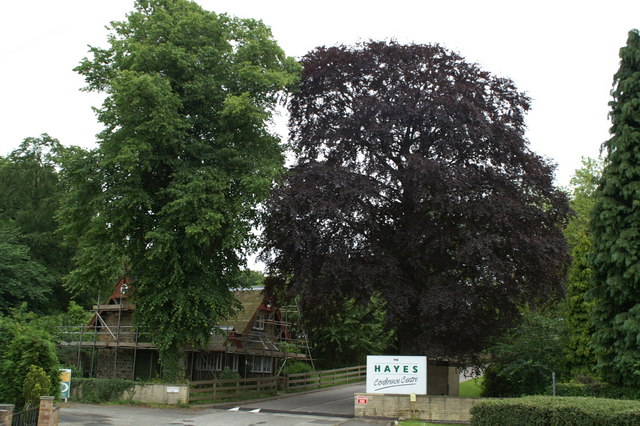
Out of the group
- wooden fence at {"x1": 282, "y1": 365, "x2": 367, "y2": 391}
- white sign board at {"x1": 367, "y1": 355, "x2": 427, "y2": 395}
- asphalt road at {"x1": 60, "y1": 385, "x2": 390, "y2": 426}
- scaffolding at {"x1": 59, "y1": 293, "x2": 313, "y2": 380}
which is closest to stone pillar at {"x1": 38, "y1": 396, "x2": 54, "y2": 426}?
asphalt road at {"x1": 60, "y1": 385, "x2": 390, "y2": 426}

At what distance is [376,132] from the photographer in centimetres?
2681

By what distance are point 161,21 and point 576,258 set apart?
874 inches

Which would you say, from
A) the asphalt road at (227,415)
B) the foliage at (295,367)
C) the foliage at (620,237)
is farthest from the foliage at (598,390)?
the foliage at (295,367)

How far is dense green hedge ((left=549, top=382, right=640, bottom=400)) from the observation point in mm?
18188

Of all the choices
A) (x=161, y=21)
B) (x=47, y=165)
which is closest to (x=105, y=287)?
(x=161, y=21)

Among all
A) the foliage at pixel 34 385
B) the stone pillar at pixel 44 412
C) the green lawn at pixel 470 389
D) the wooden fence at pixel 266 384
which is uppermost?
the foliage at pixel 34 385

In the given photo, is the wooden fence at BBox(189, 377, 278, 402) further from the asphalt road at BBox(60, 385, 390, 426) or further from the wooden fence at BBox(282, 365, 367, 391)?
the wooden fence at BBox(282, 365, 367, 391)

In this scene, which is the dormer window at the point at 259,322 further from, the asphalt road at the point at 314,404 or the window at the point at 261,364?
the asphalt road at the point at 314,404

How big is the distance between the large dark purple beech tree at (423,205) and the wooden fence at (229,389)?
6463mm

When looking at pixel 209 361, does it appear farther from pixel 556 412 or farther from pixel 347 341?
pixel 556 412

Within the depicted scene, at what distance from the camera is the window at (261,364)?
40569 millimetres

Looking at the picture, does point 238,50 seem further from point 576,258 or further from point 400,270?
point 576,258

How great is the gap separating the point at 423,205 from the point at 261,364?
20659mm

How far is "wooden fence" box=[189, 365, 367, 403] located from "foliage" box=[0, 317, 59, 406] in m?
11.2
